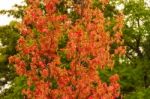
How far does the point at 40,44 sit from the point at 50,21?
82cm

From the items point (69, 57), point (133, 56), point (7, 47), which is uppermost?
point (69, 57)

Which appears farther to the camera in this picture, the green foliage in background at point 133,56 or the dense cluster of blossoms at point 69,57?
the green foliage in background at point 133,56

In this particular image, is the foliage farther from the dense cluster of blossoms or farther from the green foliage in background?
the dense cluster of blossoms

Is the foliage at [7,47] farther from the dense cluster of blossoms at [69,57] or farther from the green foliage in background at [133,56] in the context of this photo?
the dense cluster of blossoms at [69,57]

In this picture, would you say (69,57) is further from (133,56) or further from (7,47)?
(7,47)

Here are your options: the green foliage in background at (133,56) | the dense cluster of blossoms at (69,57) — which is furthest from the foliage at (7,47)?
the dense cluster of blossoms at (69,57)

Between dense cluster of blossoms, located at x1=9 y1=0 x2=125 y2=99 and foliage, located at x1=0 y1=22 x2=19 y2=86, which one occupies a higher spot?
dense cluster of blossoms, located at x1=9 y1=0 x2=125 y2=99

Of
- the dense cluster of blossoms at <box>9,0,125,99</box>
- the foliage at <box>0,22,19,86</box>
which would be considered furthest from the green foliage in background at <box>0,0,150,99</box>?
the foliage at <box>0,22,19,86</box>

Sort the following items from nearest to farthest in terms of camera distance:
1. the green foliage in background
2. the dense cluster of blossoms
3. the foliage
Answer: the dense cluster of blossoms
the green foliage in background
the foliage

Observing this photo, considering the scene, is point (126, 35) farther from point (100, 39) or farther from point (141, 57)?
point (100, 39)

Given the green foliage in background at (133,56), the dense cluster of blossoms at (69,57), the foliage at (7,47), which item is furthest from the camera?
the foliage at (7,47)

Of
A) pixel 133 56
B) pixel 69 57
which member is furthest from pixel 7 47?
pixel 69 57

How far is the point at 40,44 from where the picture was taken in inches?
598

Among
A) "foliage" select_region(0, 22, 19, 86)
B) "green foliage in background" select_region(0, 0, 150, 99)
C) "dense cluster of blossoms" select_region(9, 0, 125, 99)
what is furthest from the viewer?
"foliage" select_region(0, 22, 19, 86)
